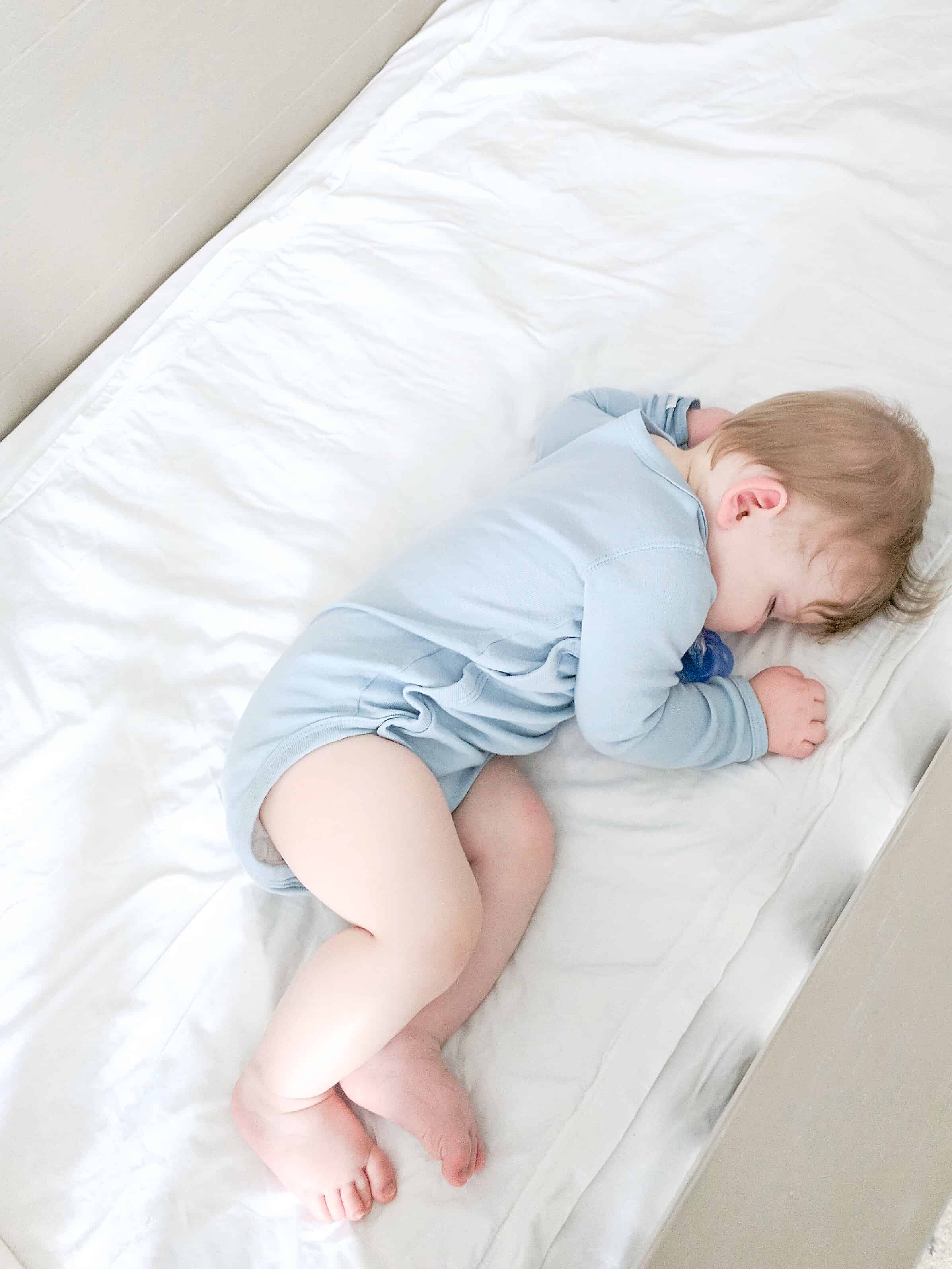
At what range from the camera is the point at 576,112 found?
1.40m

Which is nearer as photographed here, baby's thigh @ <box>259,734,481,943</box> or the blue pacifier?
baby's thigh @ <box>259,734,481,943</box>

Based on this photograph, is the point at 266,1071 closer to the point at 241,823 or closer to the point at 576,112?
the point at 241,823

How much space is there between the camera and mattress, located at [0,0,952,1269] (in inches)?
31.5

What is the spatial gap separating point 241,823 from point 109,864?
16cm

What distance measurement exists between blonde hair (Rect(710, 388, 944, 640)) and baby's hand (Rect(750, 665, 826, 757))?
68mm

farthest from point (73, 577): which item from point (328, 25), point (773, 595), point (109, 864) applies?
point (328, 25)

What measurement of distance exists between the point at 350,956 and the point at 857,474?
58 cm

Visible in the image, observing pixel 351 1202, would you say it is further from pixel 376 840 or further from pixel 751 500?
pixel 751 500

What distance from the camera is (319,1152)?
0.79 metres

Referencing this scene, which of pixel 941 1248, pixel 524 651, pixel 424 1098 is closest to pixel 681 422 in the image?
pixel 524 651

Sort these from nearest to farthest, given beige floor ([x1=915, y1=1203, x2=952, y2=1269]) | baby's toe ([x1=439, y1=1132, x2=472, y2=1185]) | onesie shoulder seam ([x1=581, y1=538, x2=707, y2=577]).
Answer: baby's toe ([x1=439, y1=1132, x2=472, y2=1185]) < onesie shoulder seam ([x1=581, y1=538, x2=707, y2=577]) < beige floor ([x1=915, y1=1203, x2=952, y2=1269])

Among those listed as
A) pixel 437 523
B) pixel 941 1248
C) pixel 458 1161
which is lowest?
pixel 941 1248

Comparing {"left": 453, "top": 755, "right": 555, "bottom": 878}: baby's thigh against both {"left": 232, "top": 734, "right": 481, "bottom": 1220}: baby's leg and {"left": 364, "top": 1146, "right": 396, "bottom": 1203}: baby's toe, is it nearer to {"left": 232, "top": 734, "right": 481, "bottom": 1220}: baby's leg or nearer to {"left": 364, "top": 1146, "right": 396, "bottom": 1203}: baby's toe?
{"left": 232, "top": 734, "right": 481, "bottom": 1220}: baby's leg

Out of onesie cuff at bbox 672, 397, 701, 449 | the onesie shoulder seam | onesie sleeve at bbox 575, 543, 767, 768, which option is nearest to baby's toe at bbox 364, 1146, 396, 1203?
onesie sleeve at bbox 575, 543, 767, 768
